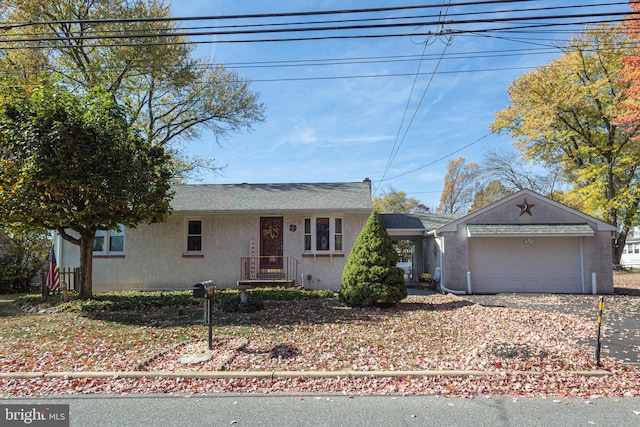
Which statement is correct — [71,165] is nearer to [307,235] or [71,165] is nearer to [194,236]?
[194,236]

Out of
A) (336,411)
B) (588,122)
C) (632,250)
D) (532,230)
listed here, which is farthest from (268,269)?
(632,250)

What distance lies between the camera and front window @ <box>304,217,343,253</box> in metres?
15.5

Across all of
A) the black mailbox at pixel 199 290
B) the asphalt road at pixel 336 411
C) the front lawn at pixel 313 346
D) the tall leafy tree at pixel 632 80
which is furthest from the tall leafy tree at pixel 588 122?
the black mailbox at pixel 199 290

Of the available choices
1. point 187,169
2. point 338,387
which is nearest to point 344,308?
point 338,387

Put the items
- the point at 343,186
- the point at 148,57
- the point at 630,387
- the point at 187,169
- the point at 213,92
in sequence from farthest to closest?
1. the point at 187,169
2. the point at 213,92
3. the point at 148,57
4. the point at 343,186
5. the point at 630,387

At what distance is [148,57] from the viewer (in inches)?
753

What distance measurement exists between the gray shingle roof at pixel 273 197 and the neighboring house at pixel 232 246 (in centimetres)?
4

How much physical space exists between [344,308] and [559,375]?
5987 mm

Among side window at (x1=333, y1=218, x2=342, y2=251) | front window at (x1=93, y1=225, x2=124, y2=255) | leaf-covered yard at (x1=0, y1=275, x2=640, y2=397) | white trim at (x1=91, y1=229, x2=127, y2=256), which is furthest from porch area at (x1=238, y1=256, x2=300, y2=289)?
front window at (x1=93, y1=225, x2=124, y2=255)

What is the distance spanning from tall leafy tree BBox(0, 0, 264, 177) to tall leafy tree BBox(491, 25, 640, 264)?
17.6 metres

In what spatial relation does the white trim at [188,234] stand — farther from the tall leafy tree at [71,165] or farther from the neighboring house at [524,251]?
the neighboring house at [524,251]

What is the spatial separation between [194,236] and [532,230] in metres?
13.0

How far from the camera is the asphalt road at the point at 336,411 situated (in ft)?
13.9

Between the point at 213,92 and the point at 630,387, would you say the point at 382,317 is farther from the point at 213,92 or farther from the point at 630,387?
the point at 213,92
